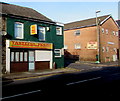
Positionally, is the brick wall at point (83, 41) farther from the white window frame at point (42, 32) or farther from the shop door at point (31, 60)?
the shop door at point (31, 60)

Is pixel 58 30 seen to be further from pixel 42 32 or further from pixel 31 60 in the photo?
pixel 31 60

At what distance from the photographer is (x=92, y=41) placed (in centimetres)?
2881

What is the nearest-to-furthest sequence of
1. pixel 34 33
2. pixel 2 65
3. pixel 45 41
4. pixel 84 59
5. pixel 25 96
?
pixel 25 96 → pixel 2 65 → pixel 34 33 → pixel 45 41 → pixel 84 59

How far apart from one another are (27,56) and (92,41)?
55.3 feet

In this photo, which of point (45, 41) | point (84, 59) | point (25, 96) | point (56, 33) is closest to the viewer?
point (25, 96)

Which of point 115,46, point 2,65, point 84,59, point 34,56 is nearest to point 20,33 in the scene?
point 34,56

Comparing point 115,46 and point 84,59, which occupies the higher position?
point 115,46

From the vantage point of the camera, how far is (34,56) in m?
16.9

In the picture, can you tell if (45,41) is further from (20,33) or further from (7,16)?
(7,16)

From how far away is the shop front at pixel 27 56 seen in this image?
1488 cm

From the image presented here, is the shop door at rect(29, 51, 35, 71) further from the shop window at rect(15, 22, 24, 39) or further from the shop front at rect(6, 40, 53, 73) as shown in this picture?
the shop window at rect(15, 22, 24, 39)

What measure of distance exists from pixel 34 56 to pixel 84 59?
16.0 meters

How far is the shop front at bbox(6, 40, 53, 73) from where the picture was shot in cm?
1488

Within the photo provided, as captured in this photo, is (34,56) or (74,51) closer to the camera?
(34,56)
